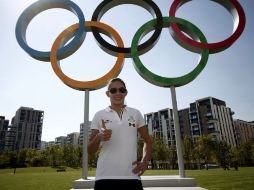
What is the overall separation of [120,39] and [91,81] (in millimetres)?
2504

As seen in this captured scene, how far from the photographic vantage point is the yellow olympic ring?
9992 millimetres

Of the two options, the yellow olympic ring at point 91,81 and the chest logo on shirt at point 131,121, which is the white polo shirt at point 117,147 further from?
the yellow olympic ring at point 91,81

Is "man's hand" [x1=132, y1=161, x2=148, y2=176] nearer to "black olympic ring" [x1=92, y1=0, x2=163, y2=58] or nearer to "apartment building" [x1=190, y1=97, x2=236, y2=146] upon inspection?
"black olympic ring" [x1=92, y1=0, x2=163, y2=58]

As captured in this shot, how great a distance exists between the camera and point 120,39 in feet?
35.3

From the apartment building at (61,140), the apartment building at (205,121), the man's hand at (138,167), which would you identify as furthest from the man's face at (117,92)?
the apartment building at (61,140)

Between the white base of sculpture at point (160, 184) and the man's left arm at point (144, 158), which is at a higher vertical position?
the man's left arm at point (144, 158)

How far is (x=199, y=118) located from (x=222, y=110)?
12.2 metres

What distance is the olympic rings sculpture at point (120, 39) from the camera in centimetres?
1008

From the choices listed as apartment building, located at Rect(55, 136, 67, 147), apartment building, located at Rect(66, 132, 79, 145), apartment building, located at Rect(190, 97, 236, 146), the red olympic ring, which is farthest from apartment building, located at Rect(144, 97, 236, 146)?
apartment building, located at Rect(55, 136, 67, 147)

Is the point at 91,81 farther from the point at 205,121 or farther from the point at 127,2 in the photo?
the point at 205,121

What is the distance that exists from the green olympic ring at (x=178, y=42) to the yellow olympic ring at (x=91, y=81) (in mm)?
720

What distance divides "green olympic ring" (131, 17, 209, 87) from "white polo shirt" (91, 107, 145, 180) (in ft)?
22.6

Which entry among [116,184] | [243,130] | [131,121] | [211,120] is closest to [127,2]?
[131,121]

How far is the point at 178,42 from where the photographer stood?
11.1 meters
